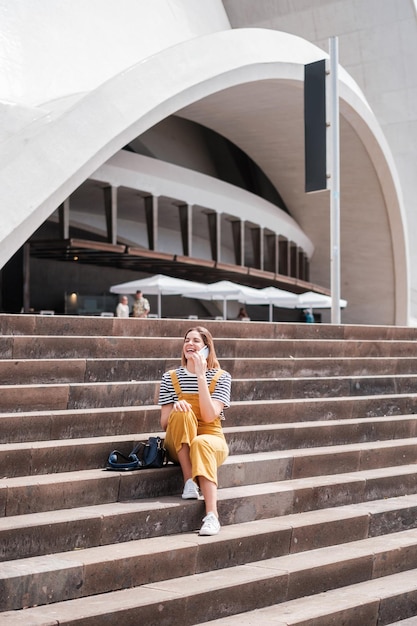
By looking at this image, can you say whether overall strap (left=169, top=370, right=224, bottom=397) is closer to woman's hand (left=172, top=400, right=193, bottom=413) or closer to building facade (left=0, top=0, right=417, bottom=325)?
woman's hand (left=172, top=400, right=193, bottom=413)

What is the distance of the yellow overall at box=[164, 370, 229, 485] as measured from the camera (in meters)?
5.09

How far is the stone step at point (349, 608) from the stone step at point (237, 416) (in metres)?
1.48

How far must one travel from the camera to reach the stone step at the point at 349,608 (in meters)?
4.49

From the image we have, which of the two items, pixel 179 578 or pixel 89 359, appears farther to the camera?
pixel 89 359

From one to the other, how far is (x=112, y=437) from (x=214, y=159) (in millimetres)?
19747

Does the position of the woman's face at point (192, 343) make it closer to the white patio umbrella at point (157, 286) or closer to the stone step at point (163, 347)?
the stone step at point (163, 347)

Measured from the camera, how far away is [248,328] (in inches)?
332

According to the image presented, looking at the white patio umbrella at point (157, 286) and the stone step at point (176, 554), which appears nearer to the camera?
the stone step at point (176, 554)

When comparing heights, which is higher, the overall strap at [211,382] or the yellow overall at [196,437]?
the overall strap at [211,382]

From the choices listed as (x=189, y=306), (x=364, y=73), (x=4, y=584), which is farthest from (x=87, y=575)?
(x=364, y=73)

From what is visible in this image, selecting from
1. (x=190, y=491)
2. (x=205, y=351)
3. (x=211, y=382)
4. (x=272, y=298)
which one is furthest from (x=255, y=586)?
(x=272, y=298)

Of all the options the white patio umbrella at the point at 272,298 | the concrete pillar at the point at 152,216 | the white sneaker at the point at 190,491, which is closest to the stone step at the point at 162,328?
→ the white sneaker at the point at 190,491

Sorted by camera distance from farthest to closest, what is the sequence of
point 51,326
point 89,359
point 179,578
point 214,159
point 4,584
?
point 214,159 < point 51,326 < point 89,359 < point 179,578 < point 4,584

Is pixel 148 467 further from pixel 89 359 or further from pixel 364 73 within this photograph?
pixel 364 73
